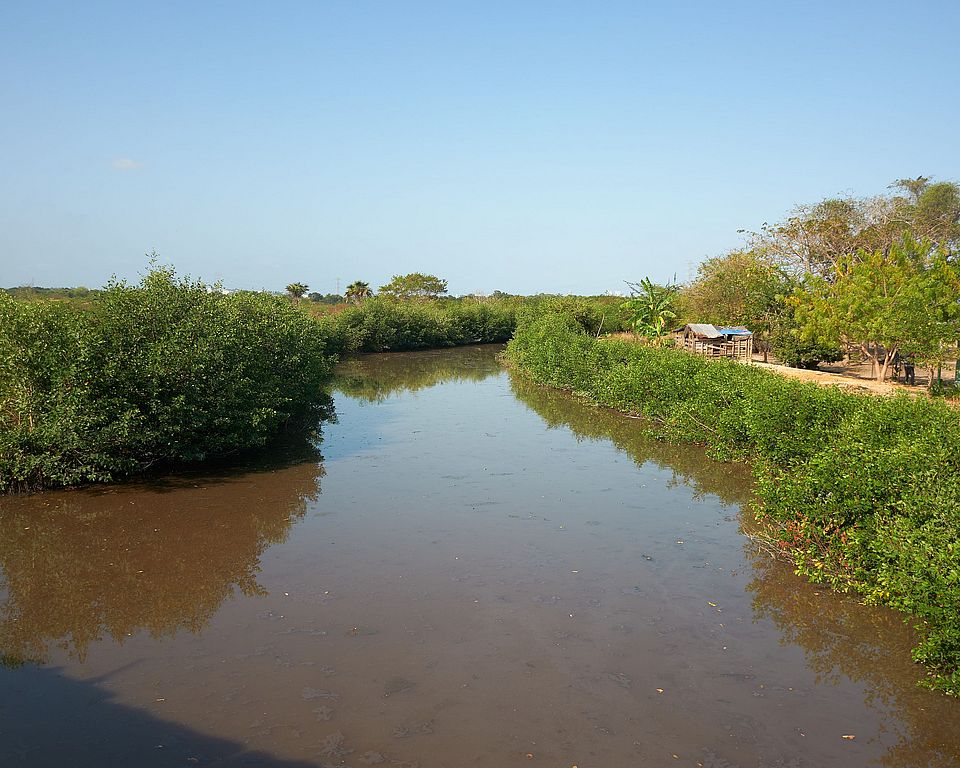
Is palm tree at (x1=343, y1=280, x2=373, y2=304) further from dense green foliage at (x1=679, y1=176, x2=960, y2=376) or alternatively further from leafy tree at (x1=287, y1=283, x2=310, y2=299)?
dense green foliage at (x1=679, y1=176, x2=960, y2=376)

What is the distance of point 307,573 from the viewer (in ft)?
33.7

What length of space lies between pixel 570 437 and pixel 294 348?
8.10m

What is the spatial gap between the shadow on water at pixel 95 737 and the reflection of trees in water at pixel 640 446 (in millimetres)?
10617

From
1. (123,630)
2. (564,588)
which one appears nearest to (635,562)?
(564,588)

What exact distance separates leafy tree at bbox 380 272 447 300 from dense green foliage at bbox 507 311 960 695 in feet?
200

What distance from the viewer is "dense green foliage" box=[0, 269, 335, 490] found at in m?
12.7

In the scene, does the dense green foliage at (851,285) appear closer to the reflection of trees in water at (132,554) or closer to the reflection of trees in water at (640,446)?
the reflection of trees in water at (640,446)

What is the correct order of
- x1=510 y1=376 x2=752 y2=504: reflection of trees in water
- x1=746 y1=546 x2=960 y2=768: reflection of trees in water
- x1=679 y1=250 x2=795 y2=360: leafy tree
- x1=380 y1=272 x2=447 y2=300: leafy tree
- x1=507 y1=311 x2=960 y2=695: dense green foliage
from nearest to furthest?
x1=746 y1=546 x2=960 y2=768: reflection of trees in water
x1=507 y1=311 x2=960 y2=695: dense green foliage
x1=510 y1=376 x2=752 y2=504: reflection of trees in water
x1=679 y1=250 x2=795 y2=360: leafy tree
x1=380 y1=272 x2=447 y2=300: leafy tree

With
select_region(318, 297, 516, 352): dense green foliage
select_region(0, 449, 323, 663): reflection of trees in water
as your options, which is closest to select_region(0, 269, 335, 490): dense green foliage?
select_region(0, 449, 323, 663): reflection of trees in water

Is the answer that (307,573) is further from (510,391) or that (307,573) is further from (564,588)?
(510,391)

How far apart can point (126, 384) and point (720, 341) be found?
26.8 metres

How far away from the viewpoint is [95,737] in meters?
6.39

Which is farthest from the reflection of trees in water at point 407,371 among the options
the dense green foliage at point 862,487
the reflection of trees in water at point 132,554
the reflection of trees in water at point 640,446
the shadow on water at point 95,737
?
the shadow on water at point 95,737

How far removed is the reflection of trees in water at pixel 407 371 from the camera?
104 ft
